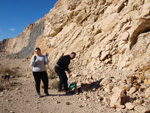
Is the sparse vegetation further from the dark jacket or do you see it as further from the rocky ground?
the dark jacket

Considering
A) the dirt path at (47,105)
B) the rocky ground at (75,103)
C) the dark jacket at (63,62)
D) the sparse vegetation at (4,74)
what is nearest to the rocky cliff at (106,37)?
the rocky ground at (75,103)

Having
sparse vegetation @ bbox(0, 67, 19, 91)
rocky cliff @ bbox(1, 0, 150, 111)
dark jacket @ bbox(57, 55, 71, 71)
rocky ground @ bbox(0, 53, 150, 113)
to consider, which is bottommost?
rocky ground @ bbox(0, 53, 150, 113)

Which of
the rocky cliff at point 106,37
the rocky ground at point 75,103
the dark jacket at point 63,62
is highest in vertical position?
the rocky cliff at point 106,37

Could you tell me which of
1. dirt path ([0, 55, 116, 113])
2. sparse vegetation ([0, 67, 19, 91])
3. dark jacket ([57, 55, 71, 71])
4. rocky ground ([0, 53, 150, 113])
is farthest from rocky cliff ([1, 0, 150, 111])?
sparse vegetation ([0, 67, 19, 91])

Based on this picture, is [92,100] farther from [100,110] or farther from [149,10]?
[149,10]

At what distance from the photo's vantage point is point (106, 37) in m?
7.23

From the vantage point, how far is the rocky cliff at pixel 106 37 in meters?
5.67

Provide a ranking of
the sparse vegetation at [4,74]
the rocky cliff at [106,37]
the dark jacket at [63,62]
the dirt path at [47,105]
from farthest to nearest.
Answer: the rocky cliff at [106,37] → the sparse vegetation at [4,74] → the dark jacket at [63,62] → the dirt path at [47,105]

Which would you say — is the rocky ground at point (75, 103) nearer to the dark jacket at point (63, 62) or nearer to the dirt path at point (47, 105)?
the dirt path at point (47, 105)

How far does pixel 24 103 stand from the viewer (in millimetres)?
3617

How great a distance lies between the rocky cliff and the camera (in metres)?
5.67

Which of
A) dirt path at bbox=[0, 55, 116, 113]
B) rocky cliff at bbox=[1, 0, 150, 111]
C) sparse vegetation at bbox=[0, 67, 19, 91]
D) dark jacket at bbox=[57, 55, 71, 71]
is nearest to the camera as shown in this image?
dirt path at bbox=[0, 55, 116, 113]

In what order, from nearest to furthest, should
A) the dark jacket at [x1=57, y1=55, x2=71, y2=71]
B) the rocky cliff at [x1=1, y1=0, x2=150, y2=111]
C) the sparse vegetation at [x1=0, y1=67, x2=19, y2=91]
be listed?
the dark jacket at [x1=57, y1=55, x2=71, y2=71] < the sparse vegetation at [x1=0, y1=67, x2=19, y2=91] < the rocky cliff at [x1=1, y1=0, x2=150, y2=111]

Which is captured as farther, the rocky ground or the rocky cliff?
the rocky cliff
